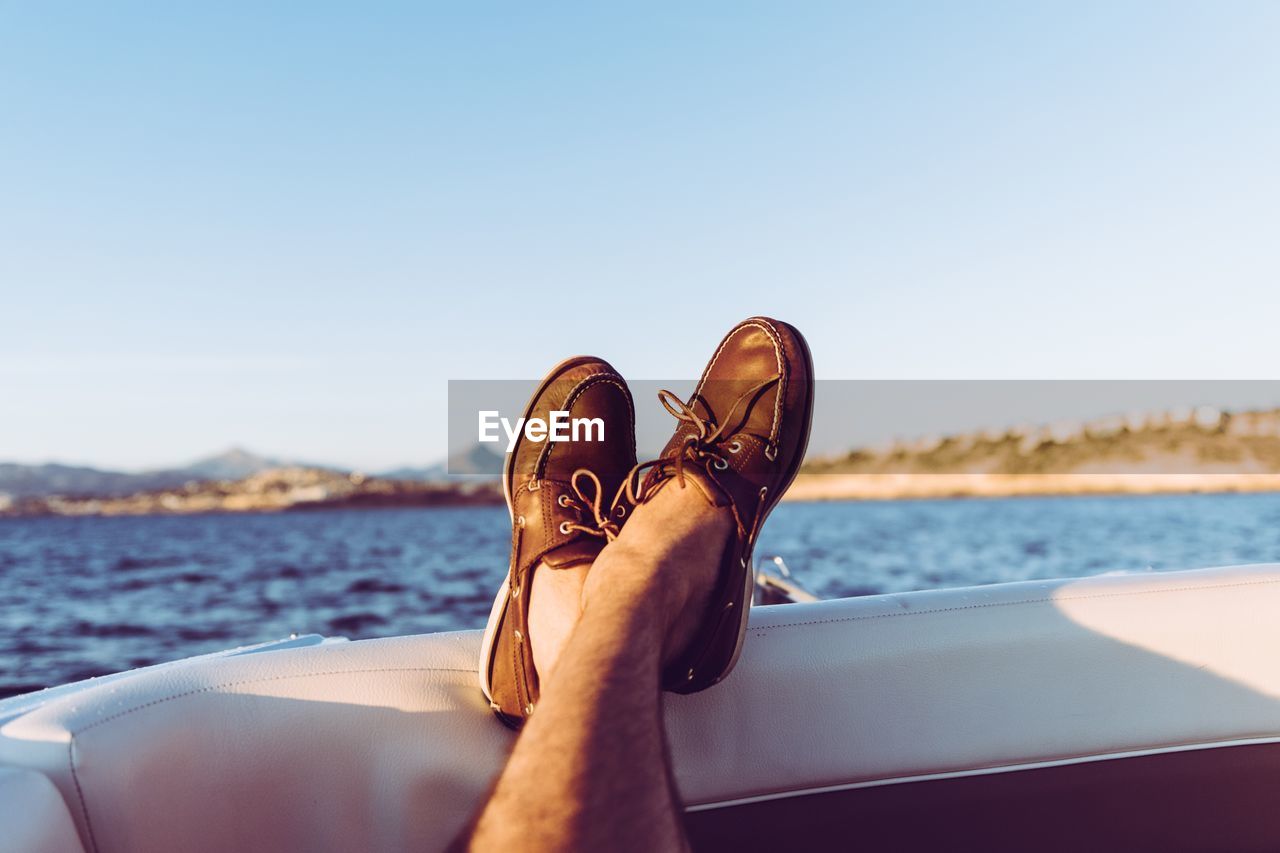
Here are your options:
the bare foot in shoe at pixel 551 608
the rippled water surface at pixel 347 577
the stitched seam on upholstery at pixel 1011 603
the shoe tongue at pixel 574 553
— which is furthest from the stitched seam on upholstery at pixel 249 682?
the rippled water surface at pixel 347 577

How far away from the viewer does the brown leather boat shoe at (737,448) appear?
1.11m

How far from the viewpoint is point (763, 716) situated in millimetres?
1196

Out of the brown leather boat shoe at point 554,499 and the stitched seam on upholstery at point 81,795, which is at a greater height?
the brown leather boat shoe at point 554,499

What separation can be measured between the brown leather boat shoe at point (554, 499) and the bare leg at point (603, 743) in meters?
0.21

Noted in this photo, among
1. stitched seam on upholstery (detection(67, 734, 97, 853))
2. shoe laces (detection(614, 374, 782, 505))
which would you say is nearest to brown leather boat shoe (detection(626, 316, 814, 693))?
shoe laces (detection(614, 374, 782, 505))

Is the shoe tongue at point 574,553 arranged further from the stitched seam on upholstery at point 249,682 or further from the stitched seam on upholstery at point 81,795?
the stitched seam on upholstery at point 81,795

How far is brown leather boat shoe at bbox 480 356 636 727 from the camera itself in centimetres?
116

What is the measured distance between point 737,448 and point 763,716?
1.54 feet

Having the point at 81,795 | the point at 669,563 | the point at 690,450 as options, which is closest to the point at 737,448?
the point at 690,450

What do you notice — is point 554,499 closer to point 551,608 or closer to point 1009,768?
point 551,608

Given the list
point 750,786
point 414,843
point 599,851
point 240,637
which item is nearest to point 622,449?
point 750,786

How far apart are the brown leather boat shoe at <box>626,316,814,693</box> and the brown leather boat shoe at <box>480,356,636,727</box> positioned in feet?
0.32

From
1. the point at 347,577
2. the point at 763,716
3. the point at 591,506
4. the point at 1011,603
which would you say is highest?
the point at 591,506

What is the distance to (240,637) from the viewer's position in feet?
27.9
